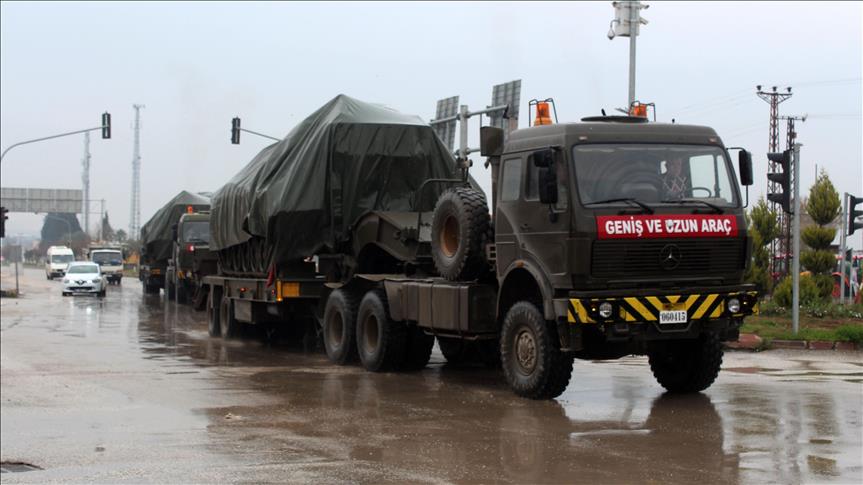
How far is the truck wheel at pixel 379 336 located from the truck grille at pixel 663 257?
4.38 meters

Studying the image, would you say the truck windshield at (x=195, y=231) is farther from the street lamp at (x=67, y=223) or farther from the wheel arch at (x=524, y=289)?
the street lamp at (x=67, y=223)

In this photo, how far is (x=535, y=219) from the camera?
11500mm

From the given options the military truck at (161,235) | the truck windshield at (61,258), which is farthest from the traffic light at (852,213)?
the truck windshield at (61,258)

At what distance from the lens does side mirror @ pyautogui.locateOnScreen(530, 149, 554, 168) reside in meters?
11.1

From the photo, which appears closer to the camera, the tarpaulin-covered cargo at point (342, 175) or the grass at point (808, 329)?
the tarpaulin-covered cargo at point (342, 175)

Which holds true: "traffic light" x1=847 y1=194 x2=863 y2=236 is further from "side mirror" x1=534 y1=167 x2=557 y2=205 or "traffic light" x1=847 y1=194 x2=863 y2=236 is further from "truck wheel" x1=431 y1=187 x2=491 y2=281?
"side mirror" x1=534 y1=167 x2=557 y2=205

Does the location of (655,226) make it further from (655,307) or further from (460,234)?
(460,234)

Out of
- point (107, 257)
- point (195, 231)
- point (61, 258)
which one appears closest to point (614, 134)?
point (195, 231)

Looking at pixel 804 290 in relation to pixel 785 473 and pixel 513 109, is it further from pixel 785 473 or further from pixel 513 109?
pixel 785 473

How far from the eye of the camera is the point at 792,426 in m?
9.70

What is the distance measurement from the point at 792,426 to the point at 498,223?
13.2 feet

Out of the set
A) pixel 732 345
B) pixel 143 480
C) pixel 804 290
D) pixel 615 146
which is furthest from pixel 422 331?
pixel 804 290

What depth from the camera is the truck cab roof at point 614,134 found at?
11.3 metres

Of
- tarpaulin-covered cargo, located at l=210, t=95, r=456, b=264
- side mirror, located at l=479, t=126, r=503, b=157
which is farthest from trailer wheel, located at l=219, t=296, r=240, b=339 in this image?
side mirror, located at l=479, t=126, r=503, b=157
